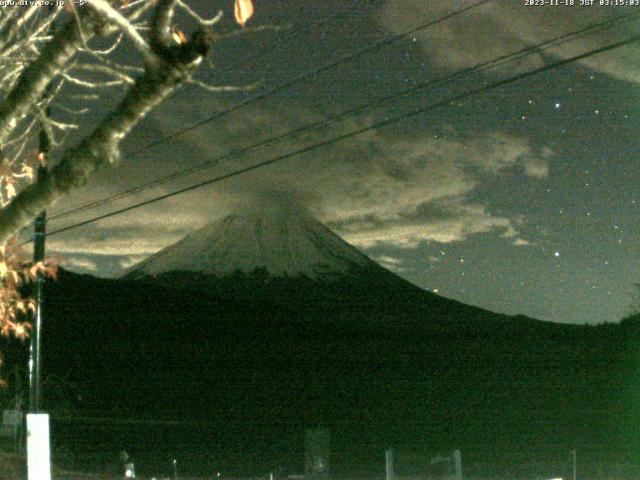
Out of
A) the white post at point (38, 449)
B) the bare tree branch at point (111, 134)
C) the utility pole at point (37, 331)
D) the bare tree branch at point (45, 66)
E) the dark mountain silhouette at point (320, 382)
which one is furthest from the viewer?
the dark mountain silhouette at point (320, 382)

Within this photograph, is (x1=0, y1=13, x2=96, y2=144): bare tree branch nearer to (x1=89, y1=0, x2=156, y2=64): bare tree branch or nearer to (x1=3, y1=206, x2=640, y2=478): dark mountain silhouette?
(x1=89, y1=0, x2=156, y2=64): bare tree branch

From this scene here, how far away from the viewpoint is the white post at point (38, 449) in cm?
891

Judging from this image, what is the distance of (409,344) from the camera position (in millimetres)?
155000

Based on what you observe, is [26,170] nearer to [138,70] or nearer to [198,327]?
[138,70]

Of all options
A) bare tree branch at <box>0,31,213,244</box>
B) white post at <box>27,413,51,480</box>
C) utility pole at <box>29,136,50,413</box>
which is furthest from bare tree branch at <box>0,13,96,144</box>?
utility pole at <box>29,136,50,413</box>

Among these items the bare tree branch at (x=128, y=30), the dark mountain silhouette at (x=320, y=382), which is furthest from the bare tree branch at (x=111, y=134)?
the dark mountain silhouette at (x=320, y=382)

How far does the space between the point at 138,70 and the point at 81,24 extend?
233 cm

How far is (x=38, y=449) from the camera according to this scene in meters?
9.11

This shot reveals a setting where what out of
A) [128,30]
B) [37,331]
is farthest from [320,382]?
[128,30]

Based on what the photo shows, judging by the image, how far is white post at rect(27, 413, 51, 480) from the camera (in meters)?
8.91

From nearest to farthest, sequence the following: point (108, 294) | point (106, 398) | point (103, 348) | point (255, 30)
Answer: point (255, 30) → point (106, 398) → point (103, 348) → point (108, 294)

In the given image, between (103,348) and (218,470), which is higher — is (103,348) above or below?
above

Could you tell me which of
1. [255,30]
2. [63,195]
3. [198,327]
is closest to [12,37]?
[255,30]

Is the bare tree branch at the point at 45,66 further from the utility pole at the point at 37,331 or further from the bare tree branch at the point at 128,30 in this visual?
the utility pole at the point at 37,331
